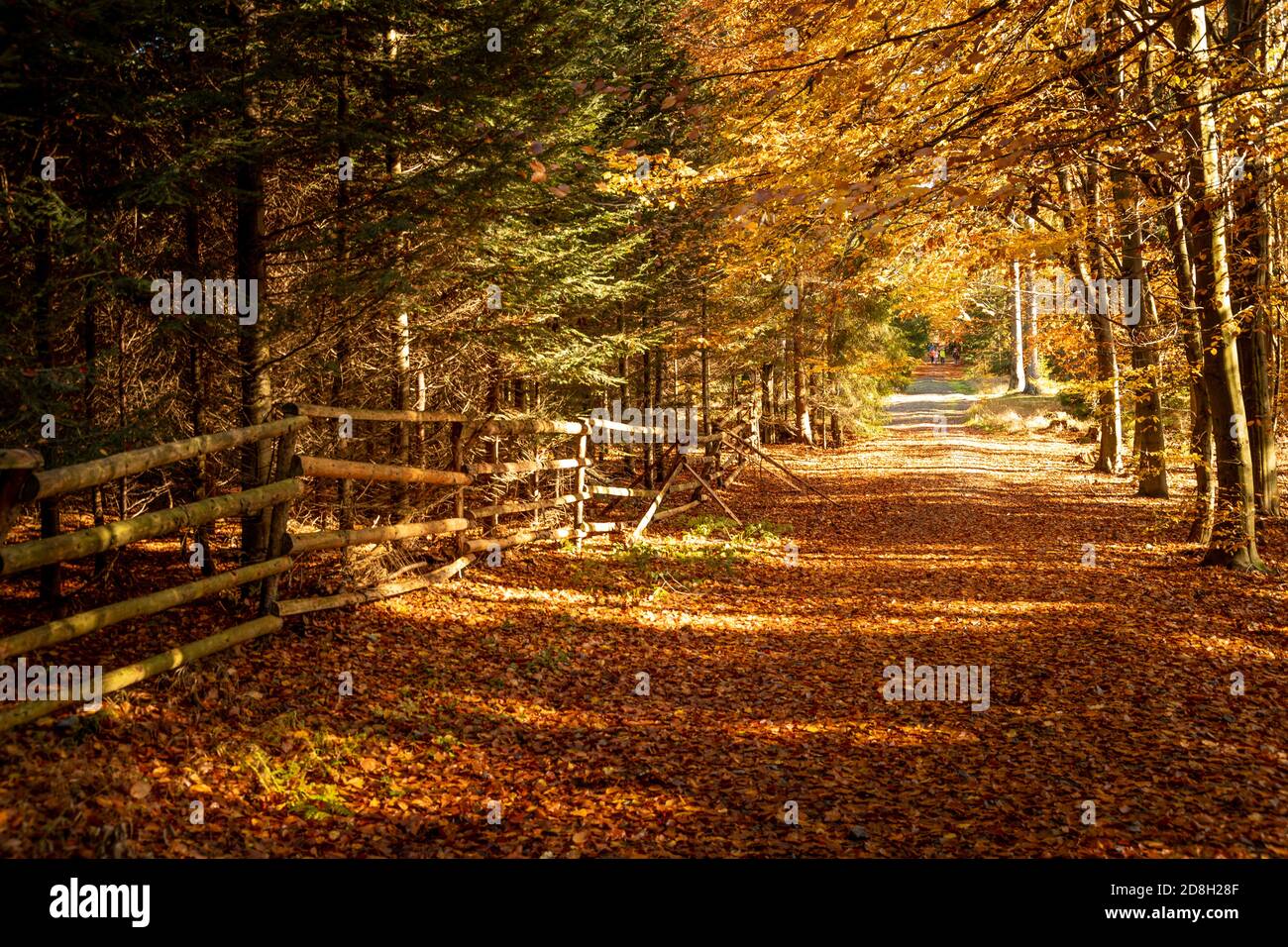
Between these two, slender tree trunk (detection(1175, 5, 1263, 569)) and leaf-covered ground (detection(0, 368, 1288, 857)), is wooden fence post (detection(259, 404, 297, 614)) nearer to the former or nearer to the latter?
leaf-covered ground (detection(0, 368, 1288, 857))

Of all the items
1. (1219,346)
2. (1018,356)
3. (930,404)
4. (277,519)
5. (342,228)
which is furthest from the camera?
(930,404)

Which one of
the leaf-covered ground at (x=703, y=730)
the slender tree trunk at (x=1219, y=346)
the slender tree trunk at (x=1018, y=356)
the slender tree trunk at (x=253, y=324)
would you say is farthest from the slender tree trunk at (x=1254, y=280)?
the slender tree trunk at (x=1018, y=356)

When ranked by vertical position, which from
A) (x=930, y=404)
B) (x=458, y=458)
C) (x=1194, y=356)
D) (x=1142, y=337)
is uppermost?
(x=930, y=404)

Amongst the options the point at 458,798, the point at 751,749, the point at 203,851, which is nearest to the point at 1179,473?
the point at 751,749

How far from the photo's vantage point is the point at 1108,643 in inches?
307

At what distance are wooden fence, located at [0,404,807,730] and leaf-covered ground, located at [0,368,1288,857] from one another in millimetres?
248

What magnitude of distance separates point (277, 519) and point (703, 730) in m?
3.95

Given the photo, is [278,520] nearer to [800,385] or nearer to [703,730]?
[703,730]

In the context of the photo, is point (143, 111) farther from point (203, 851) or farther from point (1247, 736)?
point (1247, 736)

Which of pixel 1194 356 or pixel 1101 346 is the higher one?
pixel 1101 346

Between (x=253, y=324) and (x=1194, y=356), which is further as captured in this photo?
(x=1194, y=356)

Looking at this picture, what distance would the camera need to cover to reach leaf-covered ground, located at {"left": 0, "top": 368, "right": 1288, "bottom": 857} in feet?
14.2

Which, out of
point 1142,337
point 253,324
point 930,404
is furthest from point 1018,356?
point 253,324

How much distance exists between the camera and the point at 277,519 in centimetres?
686
